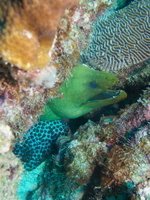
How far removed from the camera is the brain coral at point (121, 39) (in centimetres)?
396

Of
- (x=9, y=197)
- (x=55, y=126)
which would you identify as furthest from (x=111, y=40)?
(x=9, y=197)

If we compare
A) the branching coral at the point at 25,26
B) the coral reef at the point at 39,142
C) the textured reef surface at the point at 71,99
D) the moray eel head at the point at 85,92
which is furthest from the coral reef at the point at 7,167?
the coral reef at the point at 39,142

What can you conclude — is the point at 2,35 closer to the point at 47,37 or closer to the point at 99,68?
the point at 47,37

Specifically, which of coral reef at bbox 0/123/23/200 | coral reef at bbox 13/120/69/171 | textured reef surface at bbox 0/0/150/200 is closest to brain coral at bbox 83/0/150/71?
textured reef surface at bbox 0/0/150/200

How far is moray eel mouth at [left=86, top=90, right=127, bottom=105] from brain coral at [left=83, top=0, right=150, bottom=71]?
0.61 metres

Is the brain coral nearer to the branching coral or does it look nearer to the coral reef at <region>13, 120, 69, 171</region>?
the coral reef at <region>13, 120, 69, 171</region>

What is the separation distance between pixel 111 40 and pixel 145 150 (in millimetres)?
2964

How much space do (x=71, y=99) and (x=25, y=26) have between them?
8.82 ft

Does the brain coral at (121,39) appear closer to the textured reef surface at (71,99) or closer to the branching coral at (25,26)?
A: the textured reef surface at (71,99)

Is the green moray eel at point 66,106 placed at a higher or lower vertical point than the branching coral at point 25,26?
lower

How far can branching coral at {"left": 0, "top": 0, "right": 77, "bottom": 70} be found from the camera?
128 cm

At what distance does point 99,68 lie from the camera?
4172mm

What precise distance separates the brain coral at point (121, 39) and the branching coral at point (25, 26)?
9.62 ft

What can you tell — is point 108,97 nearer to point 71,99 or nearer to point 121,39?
point 71,99
